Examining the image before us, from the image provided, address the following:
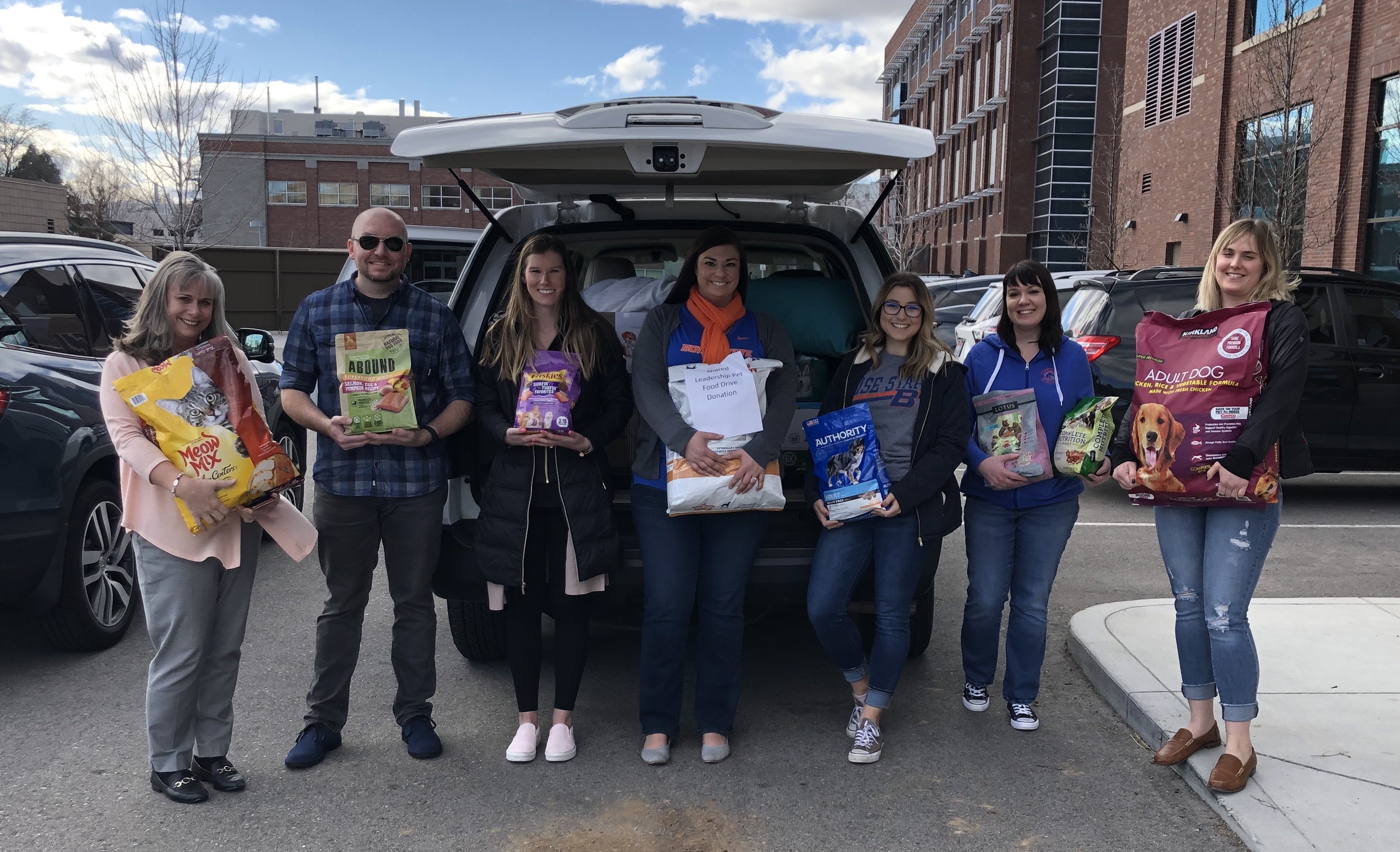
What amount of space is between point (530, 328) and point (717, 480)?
85 cm

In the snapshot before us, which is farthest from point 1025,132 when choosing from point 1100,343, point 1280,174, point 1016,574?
point 1016,574

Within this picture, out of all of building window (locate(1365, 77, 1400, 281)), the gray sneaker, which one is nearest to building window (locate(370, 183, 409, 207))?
building window (locate(1365, 77, 1400, 281))

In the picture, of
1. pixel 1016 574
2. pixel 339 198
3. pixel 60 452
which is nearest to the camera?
pixel 1016 574

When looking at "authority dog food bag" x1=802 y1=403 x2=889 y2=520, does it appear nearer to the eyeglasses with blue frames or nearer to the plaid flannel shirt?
the eyeglasses with blue frames

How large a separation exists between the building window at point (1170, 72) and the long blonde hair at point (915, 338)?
79.5ft

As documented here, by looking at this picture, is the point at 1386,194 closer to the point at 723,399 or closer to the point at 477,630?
the point at 723,399

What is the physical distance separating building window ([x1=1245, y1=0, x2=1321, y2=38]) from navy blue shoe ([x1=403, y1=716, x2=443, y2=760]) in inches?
750

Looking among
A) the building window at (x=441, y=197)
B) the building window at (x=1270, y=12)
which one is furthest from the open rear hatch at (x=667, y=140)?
the building window at (x=441, y=197)

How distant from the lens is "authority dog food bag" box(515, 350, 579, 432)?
3.66 meters

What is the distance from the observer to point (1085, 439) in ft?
12.8

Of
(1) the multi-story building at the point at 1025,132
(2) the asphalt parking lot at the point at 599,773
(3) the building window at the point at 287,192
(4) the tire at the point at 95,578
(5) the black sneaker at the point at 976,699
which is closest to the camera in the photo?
(2) the asphalt parking lot at the point at 599,773

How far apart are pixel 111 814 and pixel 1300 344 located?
12.9 ft

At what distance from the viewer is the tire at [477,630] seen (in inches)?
181

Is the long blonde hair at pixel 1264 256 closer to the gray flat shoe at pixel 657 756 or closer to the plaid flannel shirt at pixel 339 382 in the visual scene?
the gray flat shoe at pixel 657 756
